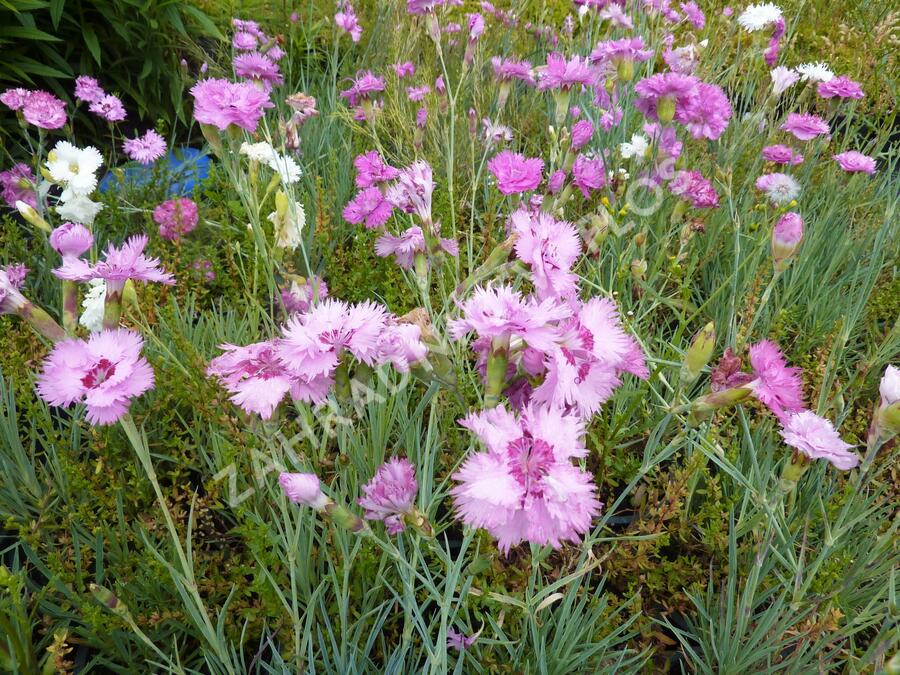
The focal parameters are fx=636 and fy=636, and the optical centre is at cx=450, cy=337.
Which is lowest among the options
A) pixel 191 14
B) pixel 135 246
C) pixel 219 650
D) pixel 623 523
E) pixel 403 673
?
pixel 623 523

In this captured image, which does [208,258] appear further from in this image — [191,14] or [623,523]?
[191,14]

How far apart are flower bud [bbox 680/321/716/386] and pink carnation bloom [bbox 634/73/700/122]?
34.4 inches

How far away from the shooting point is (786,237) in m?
1.06

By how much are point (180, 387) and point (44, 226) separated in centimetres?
37

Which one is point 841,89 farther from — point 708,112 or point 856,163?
point 708,112

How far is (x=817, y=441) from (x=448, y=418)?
692mm

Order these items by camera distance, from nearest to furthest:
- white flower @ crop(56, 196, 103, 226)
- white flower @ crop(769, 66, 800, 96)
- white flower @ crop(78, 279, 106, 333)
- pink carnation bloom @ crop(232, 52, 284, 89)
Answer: white flower @ crop(78, 279, 106, 333) → white flower @ crop(56, 196, 103, 226) → pink carnation bloom @ crop(232, 52, 284, 89) → white flower @ crop(769, 66, 800, 96)

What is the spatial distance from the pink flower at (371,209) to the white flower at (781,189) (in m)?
1.13

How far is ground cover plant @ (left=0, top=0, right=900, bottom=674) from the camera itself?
2.30ft

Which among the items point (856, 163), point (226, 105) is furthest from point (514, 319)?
point (856, 163)

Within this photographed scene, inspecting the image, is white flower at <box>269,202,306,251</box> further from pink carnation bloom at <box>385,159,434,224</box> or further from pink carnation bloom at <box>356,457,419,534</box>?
pink carnation bloom at <box>356,457,419,534</box>

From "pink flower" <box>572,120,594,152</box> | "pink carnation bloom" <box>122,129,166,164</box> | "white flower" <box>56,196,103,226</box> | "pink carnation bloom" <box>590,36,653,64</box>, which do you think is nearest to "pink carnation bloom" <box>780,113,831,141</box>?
"pink carnation bloom" <box>590,36,653,64</box>

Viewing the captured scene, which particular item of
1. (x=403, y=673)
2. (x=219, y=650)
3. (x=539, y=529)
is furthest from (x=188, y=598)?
(x=539, y=529)

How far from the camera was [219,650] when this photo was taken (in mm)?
820
